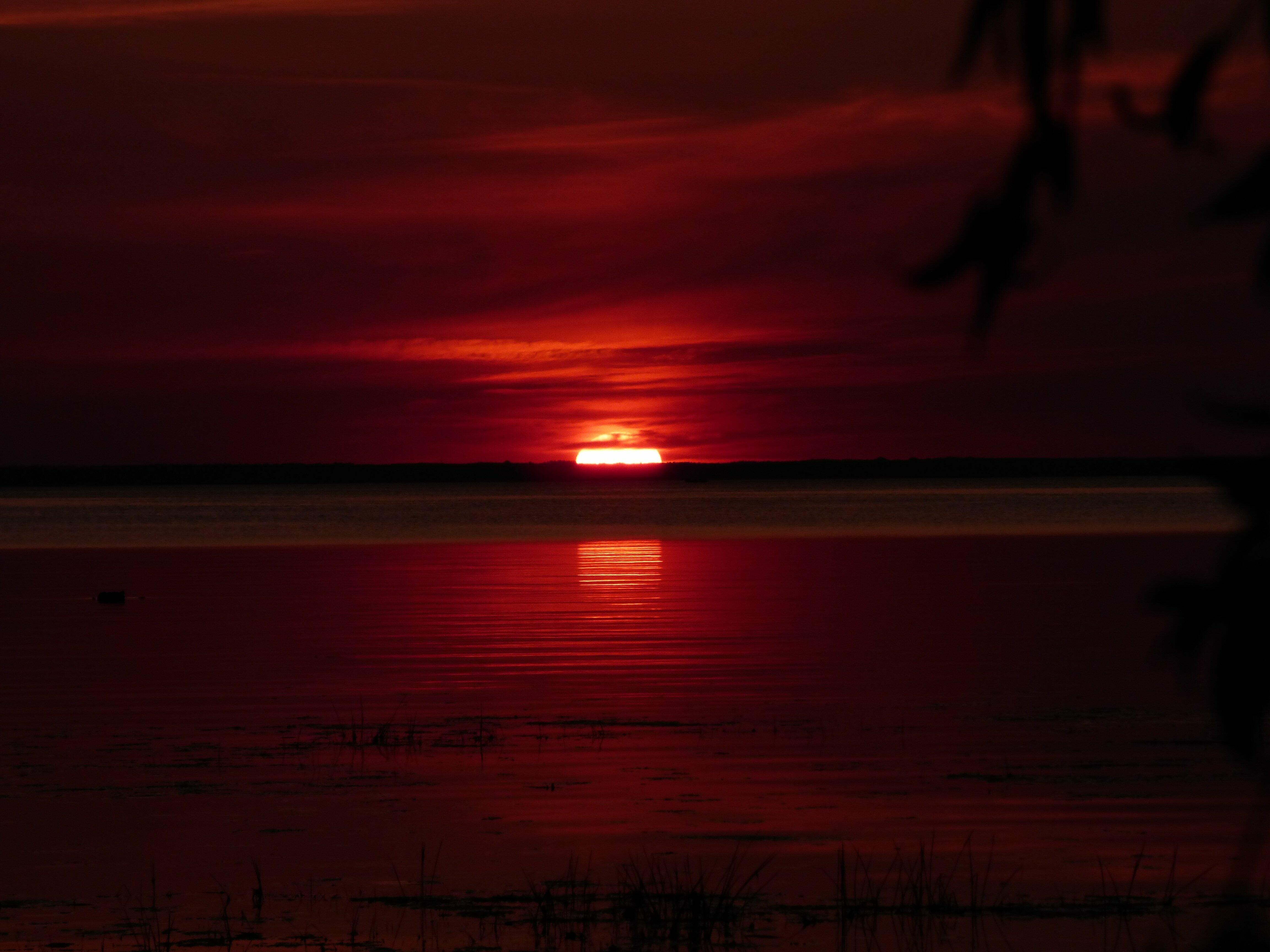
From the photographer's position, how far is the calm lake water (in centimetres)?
1447

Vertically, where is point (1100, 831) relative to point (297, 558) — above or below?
below

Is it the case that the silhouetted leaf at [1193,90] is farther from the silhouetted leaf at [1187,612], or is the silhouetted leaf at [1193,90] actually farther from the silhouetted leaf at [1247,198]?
the silhouetted leaf at [1187,612]

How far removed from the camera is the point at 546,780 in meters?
19.5

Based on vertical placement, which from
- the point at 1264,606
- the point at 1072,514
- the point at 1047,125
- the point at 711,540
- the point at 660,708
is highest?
the point at 1072,514

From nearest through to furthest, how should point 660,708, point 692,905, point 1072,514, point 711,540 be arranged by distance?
point 692,905
point 660,708
point 711,540
point 1072,514

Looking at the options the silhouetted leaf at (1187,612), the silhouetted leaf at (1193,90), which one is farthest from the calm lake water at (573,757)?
the silhouetted leaf at (1193,90)

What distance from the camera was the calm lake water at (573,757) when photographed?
47.5 ft

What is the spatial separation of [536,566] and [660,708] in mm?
36765

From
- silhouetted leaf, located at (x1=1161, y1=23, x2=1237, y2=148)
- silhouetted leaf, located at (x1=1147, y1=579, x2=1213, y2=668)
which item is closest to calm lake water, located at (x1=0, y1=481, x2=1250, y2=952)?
silhouetted leaf, located at (x1=1147, y1=579, x2=1213, y2=668)

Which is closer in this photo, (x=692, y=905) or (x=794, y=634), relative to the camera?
(x=692, y=905)

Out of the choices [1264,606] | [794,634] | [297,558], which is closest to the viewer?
[1264,606]

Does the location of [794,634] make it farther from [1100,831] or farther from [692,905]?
[692,905]

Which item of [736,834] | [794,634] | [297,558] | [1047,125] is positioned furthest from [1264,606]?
[297,558]

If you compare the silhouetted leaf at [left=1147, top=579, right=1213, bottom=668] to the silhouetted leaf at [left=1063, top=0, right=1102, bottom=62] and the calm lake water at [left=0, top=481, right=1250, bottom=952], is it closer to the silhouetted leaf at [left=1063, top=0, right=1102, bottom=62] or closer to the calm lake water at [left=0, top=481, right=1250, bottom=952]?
the calm lake water at [left=0, top=481, right=1250, bottom=952]
